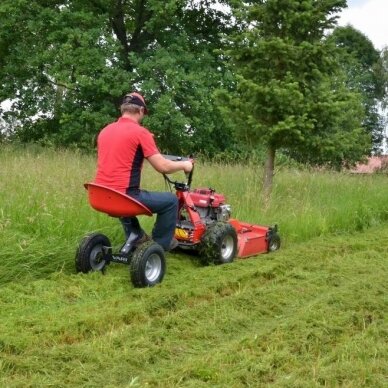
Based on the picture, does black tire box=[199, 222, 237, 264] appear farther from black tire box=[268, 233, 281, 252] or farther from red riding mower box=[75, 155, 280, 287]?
black tire box=[268, 233, 281, 252]

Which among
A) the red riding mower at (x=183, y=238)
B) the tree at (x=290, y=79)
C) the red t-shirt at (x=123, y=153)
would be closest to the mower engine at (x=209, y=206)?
the red riding mower at (x=183, y=238)

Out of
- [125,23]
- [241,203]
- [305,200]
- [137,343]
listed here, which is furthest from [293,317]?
[125,23]

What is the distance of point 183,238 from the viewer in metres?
7.09

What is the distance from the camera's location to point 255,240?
25.2 ft

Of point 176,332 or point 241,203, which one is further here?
point 241,203

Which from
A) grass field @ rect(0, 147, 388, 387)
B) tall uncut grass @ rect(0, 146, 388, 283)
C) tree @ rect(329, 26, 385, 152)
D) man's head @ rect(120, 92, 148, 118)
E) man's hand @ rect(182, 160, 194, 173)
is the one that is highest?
tree @ rect(329, 26, 385, 152)

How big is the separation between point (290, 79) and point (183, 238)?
4042 mm

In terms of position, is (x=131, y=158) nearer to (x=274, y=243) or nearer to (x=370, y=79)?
(x=274, y=243)

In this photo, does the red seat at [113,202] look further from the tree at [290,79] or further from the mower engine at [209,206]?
the tree at [290,79]

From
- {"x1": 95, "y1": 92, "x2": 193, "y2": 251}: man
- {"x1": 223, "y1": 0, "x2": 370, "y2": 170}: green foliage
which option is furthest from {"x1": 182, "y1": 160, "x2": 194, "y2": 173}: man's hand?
{"x1": 223, "y1": 0, "x2": 370, "y2": 170}: green foliage

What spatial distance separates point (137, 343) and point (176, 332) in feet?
1.23

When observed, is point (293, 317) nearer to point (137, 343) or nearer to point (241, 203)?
point (137, 343)

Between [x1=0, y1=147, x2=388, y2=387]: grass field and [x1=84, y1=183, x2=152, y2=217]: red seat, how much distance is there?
→ 0.68 meters

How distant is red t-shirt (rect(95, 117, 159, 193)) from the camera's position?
5.99 m
